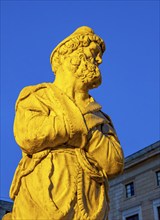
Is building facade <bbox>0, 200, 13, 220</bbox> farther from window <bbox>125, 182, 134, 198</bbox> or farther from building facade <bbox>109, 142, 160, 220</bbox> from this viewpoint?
window <bbox>125, 182, 134, 198</bbox>

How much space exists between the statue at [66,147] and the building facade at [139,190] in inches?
1173

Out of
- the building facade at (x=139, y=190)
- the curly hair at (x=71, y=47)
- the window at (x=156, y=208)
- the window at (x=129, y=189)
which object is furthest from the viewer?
the window at (x=129, y=189)

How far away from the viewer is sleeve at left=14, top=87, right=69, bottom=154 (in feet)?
12.6

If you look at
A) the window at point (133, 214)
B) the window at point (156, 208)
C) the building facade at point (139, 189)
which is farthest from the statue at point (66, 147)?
the window at point (133, 214)

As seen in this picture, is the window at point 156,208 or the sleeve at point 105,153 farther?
the window at point 156,208

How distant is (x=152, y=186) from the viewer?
34.3 metres

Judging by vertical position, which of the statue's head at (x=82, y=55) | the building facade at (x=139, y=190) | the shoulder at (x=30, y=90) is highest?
the building facade at (x=139, y=190)

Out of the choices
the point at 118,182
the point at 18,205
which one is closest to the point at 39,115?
the point at 18,205

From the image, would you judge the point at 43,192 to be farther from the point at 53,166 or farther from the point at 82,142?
the point at 82,142

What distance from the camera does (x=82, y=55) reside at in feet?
14.4

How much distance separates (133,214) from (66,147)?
108 feet

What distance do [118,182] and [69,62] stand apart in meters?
33.8

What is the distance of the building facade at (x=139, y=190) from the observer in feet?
111

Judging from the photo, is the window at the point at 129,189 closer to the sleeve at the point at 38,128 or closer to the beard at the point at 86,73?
the beard at the point at 86,73
